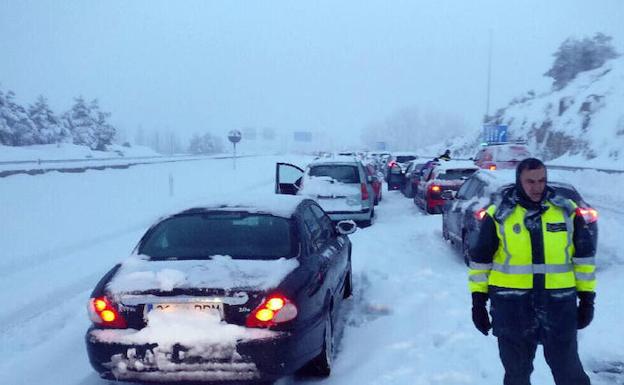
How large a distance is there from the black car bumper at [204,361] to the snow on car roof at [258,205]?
4.54 feet

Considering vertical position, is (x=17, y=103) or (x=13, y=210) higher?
(x=17, y=103)

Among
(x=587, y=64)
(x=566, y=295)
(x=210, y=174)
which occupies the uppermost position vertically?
(x=587, y=64)

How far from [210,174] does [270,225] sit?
30.4 meters

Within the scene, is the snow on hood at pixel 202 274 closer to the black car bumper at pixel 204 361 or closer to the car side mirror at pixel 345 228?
the black car bumper at pixel 204 361

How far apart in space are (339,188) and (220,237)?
8.17 metres

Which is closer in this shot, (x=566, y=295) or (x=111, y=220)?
(x=566, y=295)

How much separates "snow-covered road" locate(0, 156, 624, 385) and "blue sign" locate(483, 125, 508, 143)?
32952 millimetres

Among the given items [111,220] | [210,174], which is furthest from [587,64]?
[111,220]

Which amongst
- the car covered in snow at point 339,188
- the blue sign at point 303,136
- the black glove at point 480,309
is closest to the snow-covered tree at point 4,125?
the blue sign at point 303,136

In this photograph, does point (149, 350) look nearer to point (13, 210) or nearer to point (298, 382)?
point (298, 382)

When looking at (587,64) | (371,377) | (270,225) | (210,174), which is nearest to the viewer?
(371,377)

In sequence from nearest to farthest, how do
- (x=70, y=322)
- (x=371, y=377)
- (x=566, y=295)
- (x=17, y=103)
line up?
(x=566, y=295) < (x=371, y=377) < (x=70, y=322) < (x=17, y=103)

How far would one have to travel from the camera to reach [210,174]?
3481cm

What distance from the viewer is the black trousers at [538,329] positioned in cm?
337
